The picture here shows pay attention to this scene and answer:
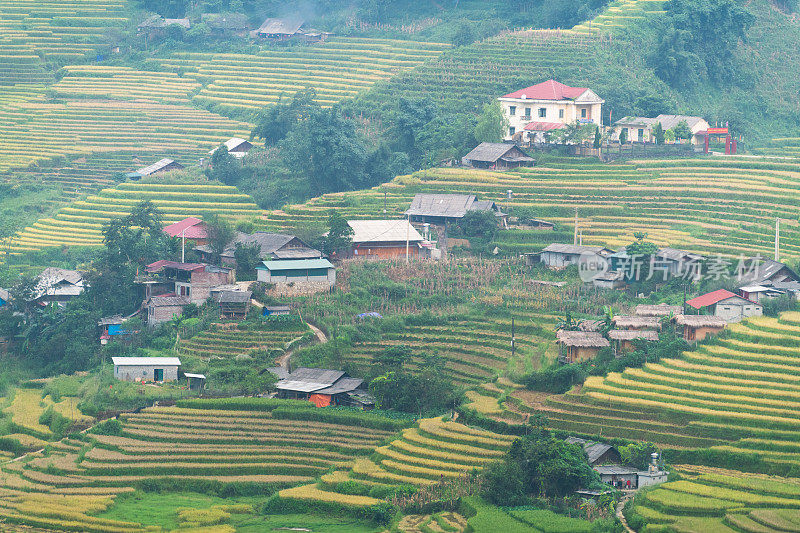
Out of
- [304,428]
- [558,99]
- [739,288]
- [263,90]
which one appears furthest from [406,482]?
[263,90]

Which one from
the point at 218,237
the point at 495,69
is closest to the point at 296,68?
the point at 495,69

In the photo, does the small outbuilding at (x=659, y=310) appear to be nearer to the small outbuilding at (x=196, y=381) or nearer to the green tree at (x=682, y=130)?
the small outbuilding at (x=196, y=381)

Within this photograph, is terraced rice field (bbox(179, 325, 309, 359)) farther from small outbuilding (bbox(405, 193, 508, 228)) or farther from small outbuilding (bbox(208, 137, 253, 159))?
small outbuilding (bbox(208, 137, 253, 159))

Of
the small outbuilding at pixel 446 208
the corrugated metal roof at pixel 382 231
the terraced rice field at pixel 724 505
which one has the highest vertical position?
the small outbuilding at pixel 446 208

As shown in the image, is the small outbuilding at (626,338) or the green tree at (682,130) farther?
the green tree at (682,130)

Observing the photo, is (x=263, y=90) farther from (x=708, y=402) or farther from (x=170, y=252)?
(x=708, y=402)

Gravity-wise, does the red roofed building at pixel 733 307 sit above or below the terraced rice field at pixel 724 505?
above

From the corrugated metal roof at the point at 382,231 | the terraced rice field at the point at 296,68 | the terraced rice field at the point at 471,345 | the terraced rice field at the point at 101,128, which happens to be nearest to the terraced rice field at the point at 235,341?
the terraced rice field at the point at 471,345
